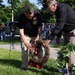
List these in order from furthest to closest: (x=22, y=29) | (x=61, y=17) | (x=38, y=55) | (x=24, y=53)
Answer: (x=38, y=55)
(x=24, y=53)
(x=22, y=29)
(x=61, y=17)

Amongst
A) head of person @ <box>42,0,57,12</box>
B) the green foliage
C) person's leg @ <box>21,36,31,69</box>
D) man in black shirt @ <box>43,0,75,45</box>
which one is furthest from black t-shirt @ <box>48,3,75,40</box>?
person's leg @ <box>21,36,31,69</box>

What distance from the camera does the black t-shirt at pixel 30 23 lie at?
25.6ft

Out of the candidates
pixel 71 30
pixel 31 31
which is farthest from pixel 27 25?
pixel 71 30

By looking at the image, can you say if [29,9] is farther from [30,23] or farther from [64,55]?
[64,55]

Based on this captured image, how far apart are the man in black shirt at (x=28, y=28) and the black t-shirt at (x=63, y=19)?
130cm

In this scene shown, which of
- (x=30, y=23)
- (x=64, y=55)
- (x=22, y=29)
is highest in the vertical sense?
(x=30, y=23)

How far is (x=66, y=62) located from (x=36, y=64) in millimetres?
1976

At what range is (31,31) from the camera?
7988 mm

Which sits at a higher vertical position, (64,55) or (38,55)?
(64,55)

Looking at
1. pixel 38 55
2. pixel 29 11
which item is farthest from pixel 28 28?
pixel 38 55

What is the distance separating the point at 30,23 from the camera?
7.85 m

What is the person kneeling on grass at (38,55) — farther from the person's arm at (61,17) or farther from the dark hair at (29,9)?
the person's arm at (61,17)

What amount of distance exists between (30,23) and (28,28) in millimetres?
155

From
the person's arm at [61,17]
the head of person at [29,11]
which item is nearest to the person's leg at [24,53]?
the head of person at [29,11]
